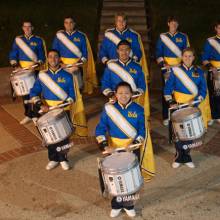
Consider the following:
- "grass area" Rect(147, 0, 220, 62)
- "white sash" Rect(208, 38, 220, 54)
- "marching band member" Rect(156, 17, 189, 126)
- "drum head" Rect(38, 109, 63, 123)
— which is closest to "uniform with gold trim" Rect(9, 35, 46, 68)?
"marching band member" Rect(156, 17, 189, 126)

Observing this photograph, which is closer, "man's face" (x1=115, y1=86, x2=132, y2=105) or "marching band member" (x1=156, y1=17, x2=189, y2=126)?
"man's face" (x1=115, y1=86, x2=132, y2=105)

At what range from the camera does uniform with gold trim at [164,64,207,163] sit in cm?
686

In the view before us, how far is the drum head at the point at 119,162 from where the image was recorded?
505cm

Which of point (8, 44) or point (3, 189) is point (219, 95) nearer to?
point (3, 189)

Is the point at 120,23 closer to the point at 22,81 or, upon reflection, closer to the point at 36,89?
the point at 22,81

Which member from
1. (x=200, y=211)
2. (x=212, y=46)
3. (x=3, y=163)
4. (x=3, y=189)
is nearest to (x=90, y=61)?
(x=212, y=46)

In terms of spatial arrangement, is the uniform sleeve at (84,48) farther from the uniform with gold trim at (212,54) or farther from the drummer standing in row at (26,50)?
the uniform with gold trim at (212,54)

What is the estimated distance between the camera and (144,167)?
607 cm

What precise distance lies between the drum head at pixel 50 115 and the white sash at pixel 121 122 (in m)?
0.87

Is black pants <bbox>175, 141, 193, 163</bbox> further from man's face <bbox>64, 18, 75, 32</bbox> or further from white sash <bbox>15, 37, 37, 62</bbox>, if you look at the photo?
white sash <bbox>15, 37, 37, 62</bbox>

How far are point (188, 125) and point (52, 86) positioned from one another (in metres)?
2.03

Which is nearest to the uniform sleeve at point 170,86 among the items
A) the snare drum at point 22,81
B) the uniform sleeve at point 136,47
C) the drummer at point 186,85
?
the drummer at point 186,85

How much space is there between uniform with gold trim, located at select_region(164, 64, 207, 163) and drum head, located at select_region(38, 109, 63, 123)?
1539mm

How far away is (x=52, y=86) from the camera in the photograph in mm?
6844
